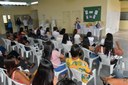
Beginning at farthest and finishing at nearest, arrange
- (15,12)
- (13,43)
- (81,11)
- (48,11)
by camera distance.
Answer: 1. (15,12)
2. (48,11)
3. (81,11)
4. (13,43)

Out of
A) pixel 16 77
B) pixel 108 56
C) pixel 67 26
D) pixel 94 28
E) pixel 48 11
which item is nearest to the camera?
pixel 16 77

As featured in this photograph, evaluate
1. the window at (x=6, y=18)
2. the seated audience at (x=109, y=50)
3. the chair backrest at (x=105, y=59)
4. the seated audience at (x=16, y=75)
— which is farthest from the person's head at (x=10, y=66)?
the window at (x=6, y=18)

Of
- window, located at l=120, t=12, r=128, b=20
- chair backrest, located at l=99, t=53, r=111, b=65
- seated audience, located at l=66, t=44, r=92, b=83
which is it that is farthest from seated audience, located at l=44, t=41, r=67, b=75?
window, located at l=120, t=12, r=128, b=20

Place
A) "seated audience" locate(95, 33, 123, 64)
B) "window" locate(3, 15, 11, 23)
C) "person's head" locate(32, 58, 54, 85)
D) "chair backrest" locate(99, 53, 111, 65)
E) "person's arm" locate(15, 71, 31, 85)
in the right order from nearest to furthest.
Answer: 1. "person's head" locate(32, 58, 54, 85)
2. "person's arm" locate(15, 71, 31, 85)
3. "chair backrest" locate(99, 53, 111, 65)
4. "seated audience" locate(95, 33, 123, 64)
5. "window" locate(3, 15, 11, 23)

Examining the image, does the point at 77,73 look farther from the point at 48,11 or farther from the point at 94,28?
the point at 48,11

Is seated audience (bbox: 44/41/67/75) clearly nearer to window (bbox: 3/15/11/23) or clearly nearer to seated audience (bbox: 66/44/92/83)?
seated audience (bbox: 66/44/92/83)

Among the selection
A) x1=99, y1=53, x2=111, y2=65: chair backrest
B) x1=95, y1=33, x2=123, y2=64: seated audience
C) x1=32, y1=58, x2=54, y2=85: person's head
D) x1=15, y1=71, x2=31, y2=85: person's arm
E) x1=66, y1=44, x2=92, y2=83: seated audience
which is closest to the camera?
x1=32, y1=58, x2=54, y2=85: person's head

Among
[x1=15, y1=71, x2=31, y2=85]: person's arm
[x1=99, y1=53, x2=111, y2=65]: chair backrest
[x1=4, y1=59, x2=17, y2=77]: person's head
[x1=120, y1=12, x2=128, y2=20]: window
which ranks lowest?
[x1=99, y1=53, x2=111, y2=65]: chair backrest

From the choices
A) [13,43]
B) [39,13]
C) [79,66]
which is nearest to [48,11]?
[39,13]

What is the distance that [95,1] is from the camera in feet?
32.7

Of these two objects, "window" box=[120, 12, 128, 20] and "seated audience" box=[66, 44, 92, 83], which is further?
"window" box=[120, 12, 128, 20]

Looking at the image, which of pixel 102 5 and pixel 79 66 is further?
pixel 102 5

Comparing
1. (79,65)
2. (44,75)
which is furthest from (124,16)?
(44,75)

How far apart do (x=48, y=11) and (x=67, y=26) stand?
7.04ft
